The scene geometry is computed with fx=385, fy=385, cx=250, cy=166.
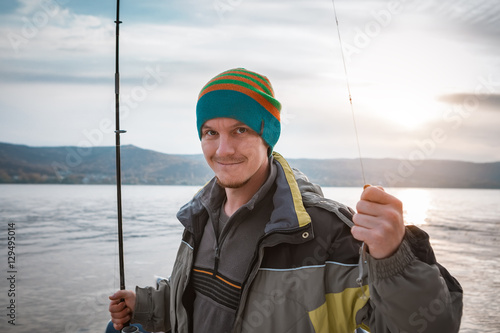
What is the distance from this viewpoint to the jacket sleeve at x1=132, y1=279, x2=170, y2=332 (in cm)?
256

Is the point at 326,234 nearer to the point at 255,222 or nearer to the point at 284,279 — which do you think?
the point at 284,279

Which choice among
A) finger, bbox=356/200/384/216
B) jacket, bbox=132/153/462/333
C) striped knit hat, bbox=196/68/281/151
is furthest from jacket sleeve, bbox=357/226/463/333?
striped knit hat, bbox=196/68/281/151

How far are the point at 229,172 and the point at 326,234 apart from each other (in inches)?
26.5

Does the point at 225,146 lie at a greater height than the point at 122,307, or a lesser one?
greater

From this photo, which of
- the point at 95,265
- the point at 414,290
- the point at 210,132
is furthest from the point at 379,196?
the point at 95,265

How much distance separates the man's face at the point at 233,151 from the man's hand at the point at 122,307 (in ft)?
3.38

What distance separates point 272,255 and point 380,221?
785mm

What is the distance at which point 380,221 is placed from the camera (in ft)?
4.34

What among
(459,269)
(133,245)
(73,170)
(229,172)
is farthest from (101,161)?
(229,172)

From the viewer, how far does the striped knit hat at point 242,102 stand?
221 centimetres

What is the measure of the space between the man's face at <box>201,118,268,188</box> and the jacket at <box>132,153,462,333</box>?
0.65ft

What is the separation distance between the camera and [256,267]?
197cm

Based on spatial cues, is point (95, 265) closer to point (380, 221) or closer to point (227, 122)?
point (227, 122)

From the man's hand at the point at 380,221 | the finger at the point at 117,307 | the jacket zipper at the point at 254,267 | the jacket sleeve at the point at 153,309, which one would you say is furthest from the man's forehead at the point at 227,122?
the finger at the point at 117,307
